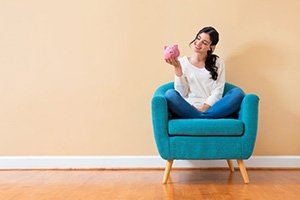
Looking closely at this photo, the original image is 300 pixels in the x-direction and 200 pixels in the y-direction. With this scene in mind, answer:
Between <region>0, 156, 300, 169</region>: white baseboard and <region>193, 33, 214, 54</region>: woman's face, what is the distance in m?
0.86

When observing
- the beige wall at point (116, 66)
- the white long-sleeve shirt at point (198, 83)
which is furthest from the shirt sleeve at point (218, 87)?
the beige wall at point (116, 66)

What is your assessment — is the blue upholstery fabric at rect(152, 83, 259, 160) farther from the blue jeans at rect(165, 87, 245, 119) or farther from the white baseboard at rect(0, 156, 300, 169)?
the white baseboard at rect(0, 156, 300, 169)

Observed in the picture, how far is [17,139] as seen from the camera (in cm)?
335

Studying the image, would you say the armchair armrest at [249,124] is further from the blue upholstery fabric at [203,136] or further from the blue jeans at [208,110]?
→ the blue jeans at [208,110]

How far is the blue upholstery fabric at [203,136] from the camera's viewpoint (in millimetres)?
2604

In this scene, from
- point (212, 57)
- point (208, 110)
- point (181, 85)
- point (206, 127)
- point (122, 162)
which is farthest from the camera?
point (122, 162)

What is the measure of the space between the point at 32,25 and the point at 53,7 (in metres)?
0.22

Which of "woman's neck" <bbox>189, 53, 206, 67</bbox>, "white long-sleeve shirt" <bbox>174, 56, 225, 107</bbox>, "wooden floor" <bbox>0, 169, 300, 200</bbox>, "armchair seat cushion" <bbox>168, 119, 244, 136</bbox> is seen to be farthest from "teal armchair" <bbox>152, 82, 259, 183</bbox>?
"woman's neck" <bbox>189, 53, 206, 67</bbox>

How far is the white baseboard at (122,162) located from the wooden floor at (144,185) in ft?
0.31

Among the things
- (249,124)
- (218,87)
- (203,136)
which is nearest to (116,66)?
(218,87)

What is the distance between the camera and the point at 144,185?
2.60 m

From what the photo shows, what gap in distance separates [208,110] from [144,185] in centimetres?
65

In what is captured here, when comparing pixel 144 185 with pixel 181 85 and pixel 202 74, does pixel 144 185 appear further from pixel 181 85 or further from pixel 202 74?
pixel 202 74

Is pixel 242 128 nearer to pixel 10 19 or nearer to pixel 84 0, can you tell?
pixel 84 0
